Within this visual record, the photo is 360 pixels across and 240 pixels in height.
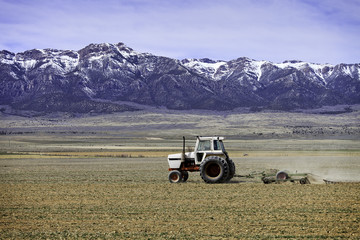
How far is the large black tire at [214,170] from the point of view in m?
24.9

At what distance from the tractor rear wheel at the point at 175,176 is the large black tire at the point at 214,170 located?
1.91 metres

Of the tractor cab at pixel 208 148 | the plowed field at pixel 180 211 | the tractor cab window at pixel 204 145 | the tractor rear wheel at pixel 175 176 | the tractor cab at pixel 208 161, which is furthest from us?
the tractor rear wheel at pixel 175 176

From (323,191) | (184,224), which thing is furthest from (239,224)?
(323,191)

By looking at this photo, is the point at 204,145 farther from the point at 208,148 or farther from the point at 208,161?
the point at 208,161

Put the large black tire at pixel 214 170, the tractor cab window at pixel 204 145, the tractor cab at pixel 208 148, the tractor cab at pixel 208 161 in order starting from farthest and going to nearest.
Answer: the tractor cab window at pixel 204 145, the tractor cab at pixel 208 148, the tractor cab at pixel 208 161, the large black tire at pixel 214 170

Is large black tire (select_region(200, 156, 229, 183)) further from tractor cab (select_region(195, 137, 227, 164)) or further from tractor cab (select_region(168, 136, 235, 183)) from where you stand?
tractor cab (select_region(195, 137, 227, 164))

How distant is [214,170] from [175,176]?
2487mm

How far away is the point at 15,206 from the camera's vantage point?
781 inches

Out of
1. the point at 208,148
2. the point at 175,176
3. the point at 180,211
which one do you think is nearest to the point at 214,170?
the point at 208,148

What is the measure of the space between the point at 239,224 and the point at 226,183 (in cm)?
1062

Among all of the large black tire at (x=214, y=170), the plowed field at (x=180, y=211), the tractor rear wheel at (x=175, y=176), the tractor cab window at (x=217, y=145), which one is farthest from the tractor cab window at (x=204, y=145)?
the tractor rear wheel at (x=175, y=176)

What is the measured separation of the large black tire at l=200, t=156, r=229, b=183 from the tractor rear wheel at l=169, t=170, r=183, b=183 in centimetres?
191

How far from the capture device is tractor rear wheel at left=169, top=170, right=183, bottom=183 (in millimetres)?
26922

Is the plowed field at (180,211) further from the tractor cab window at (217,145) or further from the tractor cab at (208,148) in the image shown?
the tractor cab window at (217,145)
